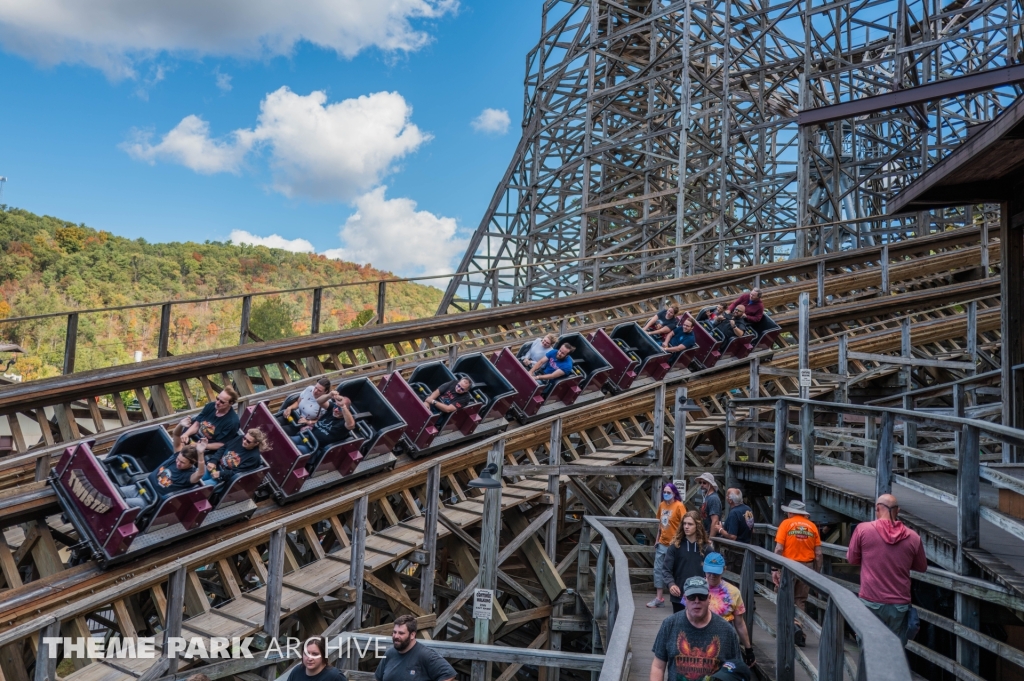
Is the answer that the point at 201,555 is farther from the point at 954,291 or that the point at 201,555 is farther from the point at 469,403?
the point at 954,291

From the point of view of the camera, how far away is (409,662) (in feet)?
15.8

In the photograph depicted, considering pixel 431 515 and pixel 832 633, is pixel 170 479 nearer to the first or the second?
pixel 431 515

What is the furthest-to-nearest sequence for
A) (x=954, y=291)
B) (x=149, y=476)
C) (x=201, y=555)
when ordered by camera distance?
(x=954, y=291)
(x=149, y=476)
(x=201, y=555)

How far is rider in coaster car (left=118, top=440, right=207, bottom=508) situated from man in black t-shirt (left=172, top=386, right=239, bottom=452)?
0.52 m

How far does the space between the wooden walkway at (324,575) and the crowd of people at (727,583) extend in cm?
235

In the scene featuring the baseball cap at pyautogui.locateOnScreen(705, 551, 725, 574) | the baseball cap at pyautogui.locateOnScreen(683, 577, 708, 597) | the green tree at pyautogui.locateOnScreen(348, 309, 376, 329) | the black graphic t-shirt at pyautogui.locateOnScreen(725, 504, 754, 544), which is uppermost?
the green tree at pyautogui.locateOnScreen(348, 309, 376, 329)

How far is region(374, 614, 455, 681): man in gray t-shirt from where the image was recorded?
4.79m

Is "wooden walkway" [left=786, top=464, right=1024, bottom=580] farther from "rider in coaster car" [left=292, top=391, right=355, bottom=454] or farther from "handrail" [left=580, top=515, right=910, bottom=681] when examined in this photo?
"rider in coaster car" [left=292, top=391, right=355, bottom=454]

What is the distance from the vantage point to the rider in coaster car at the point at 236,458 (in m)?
7.07

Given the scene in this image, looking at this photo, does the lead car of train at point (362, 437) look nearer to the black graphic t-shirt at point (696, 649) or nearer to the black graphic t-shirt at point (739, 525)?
the black graphic t-shirt at point (739, 525)

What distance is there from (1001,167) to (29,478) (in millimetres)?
8579

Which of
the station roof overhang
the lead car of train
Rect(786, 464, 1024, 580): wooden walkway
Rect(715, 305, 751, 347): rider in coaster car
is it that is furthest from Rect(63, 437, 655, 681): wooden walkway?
the station roof overhang

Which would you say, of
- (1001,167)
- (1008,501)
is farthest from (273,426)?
(1001,167)

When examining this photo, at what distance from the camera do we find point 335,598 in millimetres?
6859
